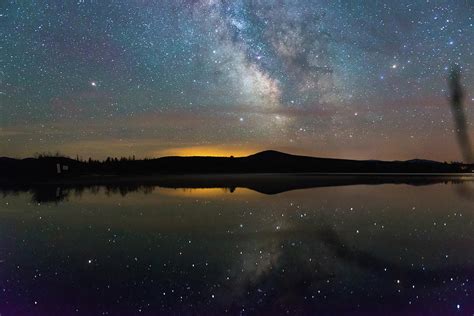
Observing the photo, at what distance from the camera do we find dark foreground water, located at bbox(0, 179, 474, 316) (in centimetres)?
637

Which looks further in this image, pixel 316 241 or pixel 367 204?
pixel 367 204

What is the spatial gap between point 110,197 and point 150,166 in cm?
3879

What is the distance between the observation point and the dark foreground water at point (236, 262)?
637cm

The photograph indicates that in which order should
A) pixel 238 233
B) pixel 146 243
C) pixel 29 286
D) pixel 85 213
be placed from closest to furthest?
1. pixel 29 286
2. pixel 146 243
3. pixel 238 233
4. pixel 85 213

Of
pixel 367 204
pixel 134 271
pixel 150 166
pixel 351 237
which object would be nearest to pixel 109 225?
pixel 134 271

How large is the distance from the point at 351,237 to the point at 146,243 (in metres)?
5.24

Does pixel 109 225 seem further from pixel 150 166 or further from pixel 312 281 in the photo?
pixel 150 166

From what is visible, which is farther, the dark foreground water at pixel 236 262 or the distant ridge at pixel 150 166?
the distant ridge at pixel 150 166

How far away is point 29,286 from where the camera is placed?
709 centimetres

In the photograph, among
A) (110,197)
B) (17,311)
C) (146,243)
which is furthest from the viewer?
(110,197)

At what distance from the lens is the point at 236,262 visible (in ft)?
27.9

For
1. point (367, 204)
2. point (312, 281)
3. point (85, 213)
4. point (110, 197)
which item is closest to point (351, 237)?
point (312, 281)

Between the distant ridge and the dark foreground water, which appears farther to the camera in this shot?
the distant ridge

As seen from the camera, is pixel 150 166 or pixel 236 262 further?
pixel 150 166
